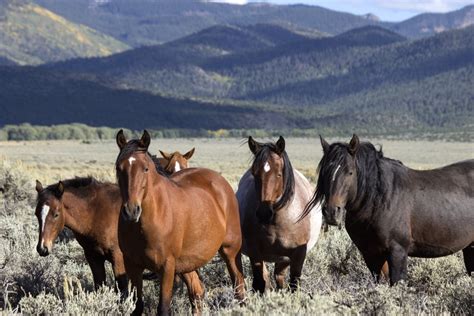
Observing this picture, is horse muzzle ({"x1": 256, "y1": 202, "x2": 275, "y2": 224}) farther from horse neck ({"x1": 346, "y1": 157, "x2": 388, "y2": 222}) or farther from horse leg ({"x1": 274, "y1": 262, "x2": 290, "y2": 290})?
horse leg ({"x1": 274, "y1": 262, "x2": 290, "y2": 290})

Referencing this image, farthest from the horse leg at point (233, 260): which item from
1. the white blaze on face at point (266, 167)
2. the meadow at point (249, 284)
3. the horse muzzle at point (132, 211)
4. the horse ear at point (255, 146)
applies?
the horse muzzle at point (132, 211)

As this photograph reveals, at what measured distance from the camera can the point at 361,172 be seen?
26.4 ft

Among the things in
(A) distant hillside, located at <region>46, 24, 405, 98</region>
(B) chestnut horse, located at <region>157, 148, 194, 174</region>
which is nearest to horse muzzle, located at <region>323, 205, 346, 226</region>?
(B) chestnut horse, located at <region>157, 148, 194, 174</region>

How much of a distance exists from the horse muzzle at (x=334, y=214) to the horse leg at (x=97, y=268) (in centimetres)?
234

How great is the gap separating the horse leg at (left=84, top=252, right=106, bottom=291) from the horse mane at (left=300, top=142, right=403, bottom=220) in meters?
2.12

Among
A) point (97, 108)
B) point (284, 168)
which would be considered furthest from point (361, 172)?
point (97, 108)

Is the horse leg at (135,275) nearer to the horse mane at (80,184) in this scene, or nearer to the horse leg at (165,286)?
the horse leg at (165,286)

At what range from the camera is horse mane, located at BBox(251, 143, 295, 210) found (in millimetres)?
8250

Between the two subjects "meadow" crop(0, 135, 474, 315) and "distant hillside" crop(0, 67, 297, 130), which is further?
"distant hillside" crop(0, 67, 297, 130)

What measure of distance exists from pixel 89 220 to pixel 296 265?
211 centimetres

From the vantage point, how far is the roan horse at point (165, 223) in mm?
→ 6836

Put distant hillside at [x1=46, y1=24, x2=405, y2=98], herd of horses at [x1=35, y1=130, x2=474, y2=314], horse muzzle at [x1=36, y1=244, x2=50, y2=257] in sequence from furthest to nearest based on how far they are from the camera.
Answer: distant hillside at [x1=46, y1=24, x2=405, y2=98] < horse muzzle at [x1=36, y1=244, x2=50, y2=257] < herd of horses at [x1=35, y1=130, x2=474, y2=314]

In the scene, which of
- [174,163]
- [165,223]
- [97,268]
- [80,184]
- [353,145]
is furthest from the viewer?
[174,163]

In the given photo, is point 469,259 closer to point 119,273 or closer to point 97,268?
point 119,273
